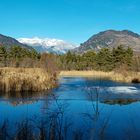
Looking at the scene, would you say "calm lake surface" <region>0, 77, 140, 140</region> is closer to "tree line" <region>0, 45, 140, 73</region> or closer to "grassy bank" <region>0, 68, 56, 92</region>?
"grassy bank" <region>0, 68, 56, 92</region>

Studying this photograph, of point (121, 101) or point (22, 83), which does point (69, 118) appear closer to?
point (121, 101)

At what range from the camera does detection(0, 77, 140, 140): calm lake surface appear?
675 centimetres

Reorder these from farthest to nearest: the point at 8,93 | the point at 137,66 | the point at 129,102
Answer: the point at 137,66 → the point at 8,93 → the point at 129,102

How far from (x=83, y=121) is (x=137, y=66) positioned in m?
37.9

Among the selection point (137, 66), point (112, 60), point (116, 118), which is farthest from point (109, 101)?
point (112, 60)

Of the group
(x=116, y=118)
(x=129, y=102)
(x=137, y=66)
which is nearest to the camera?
(x=116, y=118)

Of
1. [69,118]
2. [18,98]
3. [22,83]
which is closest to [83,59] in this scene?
[22,83]

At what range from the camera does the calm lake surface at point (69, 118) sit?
22.2 feet

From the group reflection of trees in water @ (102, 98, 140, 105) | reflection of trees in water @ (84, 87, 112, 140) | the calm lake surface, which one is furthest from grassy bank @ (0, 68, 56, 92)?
reflection of trees in water @ (84, 87, 112, 140)

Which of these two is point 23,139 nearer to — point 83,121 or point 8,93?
point 83,121

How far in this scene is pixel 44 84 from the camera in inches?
842

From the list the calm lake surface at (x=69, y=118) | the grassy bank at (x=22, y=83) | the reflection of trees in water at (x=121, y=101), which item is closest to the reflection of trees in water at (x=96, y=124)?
the calm lake surface at (x=69, y=118)

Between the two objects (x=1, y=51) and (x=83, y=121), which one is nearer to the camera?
(x=83, y=121)

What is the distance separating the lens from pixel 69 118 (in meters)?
11.1
